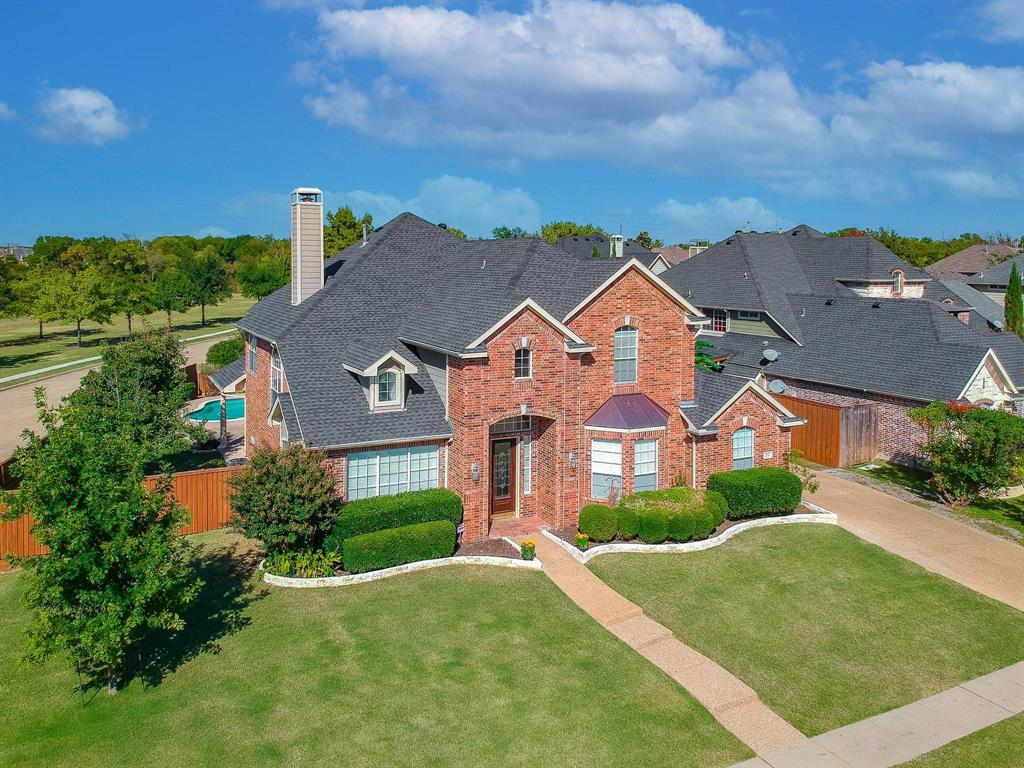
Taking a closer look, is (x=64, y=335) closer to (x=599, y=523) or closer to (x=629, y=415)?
(x=629, y=415)

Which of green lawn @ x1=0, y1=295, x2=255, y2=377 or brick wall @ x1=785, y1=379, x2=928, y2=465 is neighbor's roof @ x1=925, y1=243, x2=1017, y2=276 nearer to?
brick wall @ x1=785, y1=379, x2=928, y2=465

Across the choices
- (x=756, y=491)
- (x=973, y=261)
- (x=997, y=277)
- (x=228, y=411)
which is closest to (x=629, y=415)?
(x=756, y=491)

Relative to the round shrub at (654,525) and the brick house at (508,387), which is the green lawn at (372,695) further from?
the brick house at (508,387)

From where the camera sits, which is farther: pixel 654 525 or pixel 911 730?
pixel 654 525

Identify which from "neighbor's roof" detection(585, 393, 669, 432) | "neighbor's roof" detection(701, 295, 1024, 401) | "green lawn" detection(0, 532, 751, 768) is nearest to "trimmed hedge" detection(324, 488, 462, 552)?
"green lawn" detection(0, 532, 751, 768)

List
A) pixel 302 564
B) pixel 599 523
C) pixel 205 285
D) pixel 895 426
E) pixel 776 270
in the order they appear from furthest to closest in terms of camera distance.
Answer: pixel 205 285 → pixel 776 270 → pixel 895 426 → pixel 599 523 → pixel 302 564

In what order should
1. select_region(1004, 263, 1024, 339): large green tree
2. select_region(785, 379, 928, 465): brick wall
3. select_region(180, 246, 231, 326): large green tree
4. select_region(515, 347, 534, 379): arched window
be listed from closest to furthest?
1. select_region(515, 347, 534, 379): arched window
2. select_region(785, 379, 928, 465): brick wall
3. select_region(1004, 263, 1024, 339): large green tree
4. select_region(180, 246, 231, 326): large green tree
